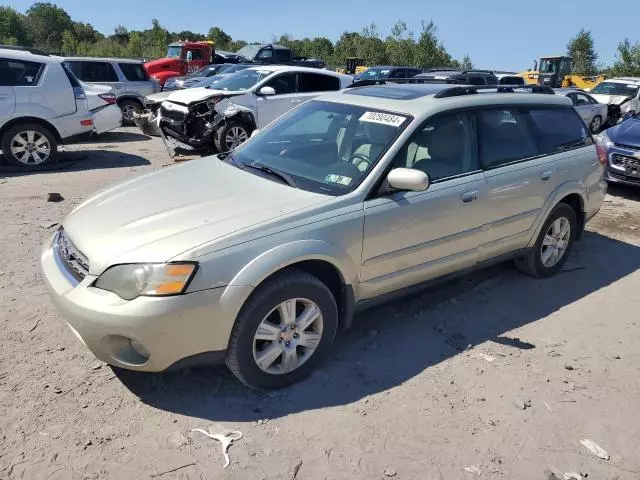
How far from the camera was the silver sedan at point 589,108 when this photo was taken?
16094mm

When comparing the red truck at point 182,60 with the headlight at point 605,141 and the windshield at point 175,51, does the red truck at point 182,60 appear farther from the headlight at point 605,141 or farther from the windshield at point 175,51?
the headlight at point 605,141

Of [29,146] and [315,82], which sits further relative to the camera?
[315,82]

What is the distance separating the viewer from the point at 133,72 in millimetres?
14617

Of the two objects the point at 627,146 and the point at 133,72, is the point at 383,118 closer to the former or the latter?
the point at 627,146

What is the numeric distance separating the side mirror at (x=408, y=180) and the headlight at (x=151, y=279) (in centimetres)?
135

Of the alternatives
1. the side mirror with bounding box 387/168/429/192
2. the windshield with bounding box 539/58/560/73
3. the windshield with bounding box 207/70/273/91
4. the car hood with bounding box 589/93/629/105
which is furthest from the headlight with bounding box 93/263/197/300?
the windshield with bounding box 539/58/560/73

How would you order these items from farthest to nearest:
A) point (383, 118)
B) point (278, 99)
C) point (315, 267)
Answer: point (278, 99) → point (383, 118) → point (315, 267)

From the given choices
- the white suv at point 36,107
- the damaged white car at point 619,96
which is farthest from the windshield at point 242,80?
the damaged white car at point 619,96

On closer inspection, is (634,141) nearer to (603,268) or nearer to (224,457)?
(603,268)

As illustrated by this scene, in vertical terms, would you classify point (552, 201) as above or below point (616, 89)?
below

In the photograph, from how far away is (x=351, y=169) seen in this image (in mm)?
3602

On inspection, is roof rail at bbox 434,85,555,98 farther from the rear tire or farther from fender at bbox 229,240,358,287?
the rear tire

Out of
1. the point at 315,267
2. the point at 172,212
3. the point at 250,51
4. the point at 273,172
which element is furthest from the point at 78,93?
the point at 250,51

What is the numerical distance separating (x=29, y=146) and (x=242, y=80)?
4023mm
